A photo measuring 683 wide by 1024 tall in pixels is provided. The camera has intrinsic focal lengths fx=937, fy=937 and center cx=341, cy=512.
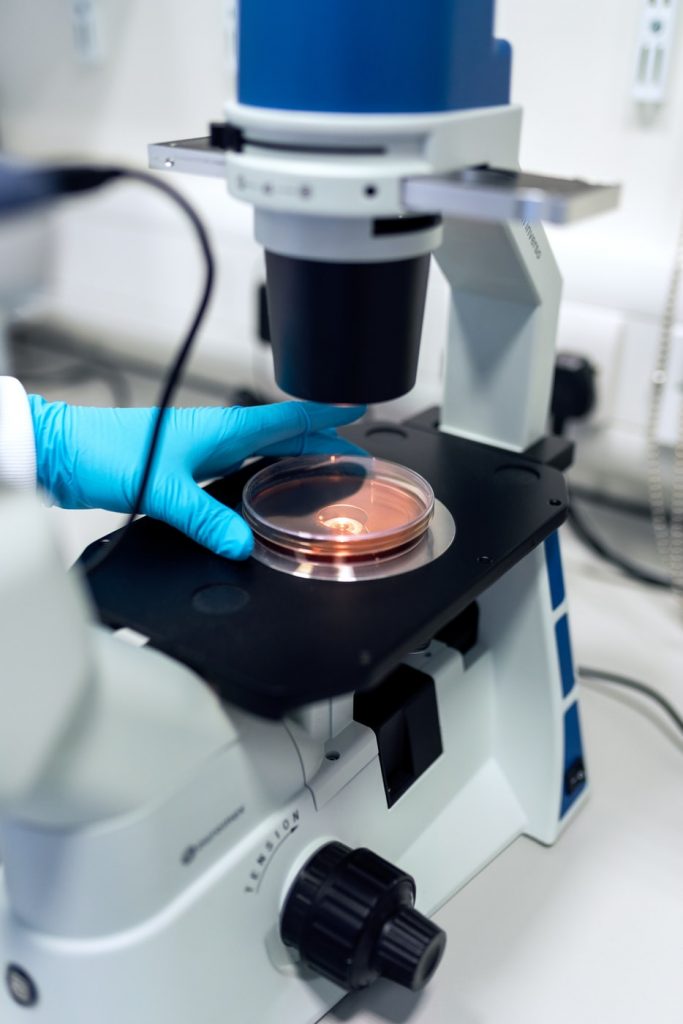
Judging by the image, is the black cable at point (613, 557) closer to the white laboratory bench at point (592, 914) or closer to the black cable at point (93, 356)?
the white laboratory bench at point (592, 914)

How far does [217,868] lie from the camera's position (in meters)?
0.52

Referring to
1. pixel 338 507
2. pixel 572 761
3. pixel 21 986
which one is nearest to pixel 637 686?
pixel 572 761

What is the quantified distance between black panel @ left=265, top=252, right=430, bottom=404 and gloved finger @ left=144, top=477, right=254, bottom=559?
0.32ft

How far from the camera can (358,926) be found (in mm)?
536

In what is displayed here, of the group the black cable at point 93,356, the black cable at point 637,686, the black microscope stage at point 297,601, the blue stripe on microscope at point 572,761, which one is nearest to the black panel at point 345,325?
the black microscope stage at point 297,601

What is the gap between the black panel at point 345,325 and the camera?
0.53 metres

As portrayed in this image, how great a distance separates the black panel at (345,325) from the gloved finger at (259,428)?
0.44ft

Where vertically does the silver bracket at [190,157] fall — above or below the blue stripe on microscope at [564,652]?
above

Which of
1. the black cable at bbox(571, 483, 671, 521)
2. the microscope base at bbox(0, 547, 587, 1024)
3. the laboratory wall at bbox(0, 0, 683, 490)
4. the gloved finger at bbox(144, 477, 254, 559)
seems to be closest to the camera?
the microscope base at bbox(0, 547, 587, 1024)

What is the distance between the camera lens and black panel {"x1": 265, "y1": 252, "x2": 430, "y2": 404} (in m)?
0.53

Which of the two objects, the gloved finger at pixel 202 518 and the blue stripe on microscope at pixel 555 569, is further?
the blue stripe on microscope at pixel 555 569

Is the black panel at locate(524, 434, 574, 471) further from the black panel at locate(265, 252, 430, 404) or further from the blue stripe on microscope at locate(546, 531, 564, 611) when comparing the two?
the black panel at locate(265, 252, 430, 404)

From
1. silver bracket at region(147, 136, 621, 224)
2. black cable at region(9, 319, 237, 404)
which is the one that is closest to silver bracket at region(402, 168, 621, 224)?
silver bracket at region(147, 136, 621, 224)

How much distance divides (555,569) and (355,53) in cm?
41
